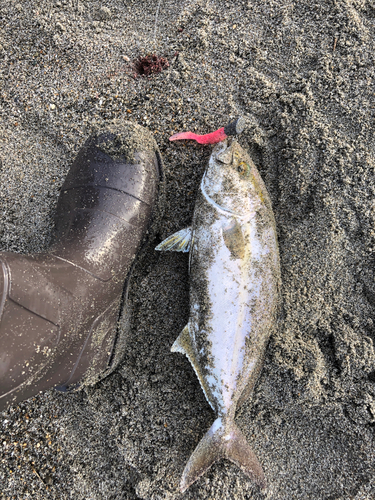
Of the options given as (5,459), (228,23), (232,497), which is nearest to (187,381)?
(232,497)

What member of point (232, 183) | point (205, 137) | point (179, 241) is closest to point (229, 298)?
point (179, 241)

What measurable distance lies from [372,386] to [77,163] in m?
2.33

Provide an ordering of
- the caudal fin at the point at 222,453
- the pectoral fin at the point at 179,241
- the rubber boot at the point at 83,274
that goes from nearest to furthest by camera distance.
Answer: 1. the rubber boot at the point at 83,274
2. the caudal fin at the point at 222,453
3. the pectoral fin at the point at 179,241

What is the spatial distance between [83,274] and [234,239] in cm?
91

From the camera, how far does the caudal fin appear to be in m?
1.92

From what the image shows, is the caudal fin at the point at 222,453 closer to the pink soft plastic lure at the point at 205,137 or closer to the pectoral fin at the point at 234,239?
the pectoral fin at the point at 234,239

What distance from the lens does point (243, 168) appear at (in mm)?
2127

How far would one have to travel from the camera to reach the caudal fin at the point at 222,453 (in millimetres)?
1919

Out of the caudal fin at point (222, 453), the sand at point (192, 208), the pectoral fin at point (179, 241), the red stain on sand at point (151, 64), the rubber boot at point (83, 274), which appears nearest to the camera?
the rubber boot at point (83, 274)

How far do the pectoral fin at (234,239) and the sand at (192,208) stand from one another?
0.38 m

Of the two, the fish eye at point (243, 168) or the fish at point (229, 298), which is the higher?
the fish eye at point (243, 168)

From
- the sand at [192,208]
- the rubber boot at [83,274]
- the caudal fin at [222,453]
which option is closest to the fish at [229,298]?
the caudal fin at [222,453]

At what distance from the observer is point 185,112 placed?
2.38 m

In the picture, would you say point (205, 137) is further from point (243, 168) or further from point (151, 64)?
point (151, 64)
